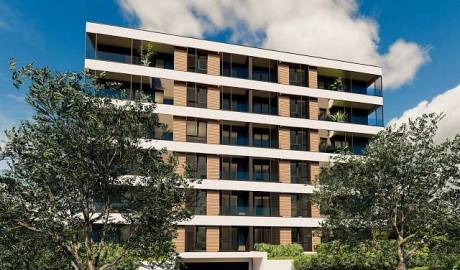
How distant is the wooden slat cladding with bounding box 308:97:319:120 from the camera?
52906mm

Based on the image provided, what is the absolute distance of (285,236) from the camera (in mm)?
48281

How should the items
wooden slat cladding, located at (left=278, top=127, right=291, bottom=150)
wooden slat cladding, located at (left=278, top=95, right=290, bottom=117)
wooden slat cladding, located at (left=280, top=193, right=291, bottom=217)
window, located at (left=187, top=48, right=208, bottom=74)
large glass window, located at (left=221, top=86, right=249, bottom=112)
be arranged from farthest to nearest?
wooden slat cladding, located at (left=278, top=95, right=290, bottom=117) < wooden slat cladding, located at (left=278, top=127, right=291, bottom=150) < large glass window, located at (left=221, top=86, right=249, bottom=112) < window, located at (left=187, top=48, right=208, bottom=74) < wooden slat cladding, located at (left=280, top=193, right=291, bottom=217)

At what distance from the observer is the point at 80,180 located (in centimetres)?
2098

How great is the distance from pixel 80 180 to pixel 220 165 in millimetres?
28105

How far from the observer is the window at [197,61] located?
49.2 meters

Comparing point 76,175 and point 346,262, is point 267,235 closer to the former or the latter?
point 346,262

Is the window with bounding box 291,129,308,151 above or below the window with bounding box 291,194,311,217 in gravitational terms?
above

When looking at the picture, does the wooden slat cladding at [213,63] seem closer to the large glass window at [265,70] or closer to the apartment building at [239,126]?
the apartment building at [239,126]

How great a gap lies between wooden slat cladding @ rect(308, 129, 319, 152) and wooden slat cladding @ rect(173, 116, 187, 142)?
46.9ft

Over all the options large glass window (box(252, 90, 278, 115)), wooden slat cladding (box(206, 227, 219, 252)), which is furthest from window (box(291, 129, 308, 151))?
wooden slat cladding (box(206, 227, 219, 252))

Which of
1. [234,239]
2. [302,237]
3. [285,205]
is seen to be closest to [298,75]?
[285,205]

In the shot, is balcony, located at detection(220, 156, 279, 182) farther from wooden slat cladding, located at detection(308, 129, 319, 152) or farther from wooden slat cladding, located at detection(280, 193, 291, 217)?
wooden slat cladding, located at detection(308, 129, 319, 152)

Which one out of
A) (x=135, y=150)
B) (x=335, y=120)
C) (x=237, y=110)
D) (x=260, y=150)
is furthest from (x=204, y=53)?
(x=135, y=150)

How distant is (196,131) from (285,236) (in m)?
13.9
